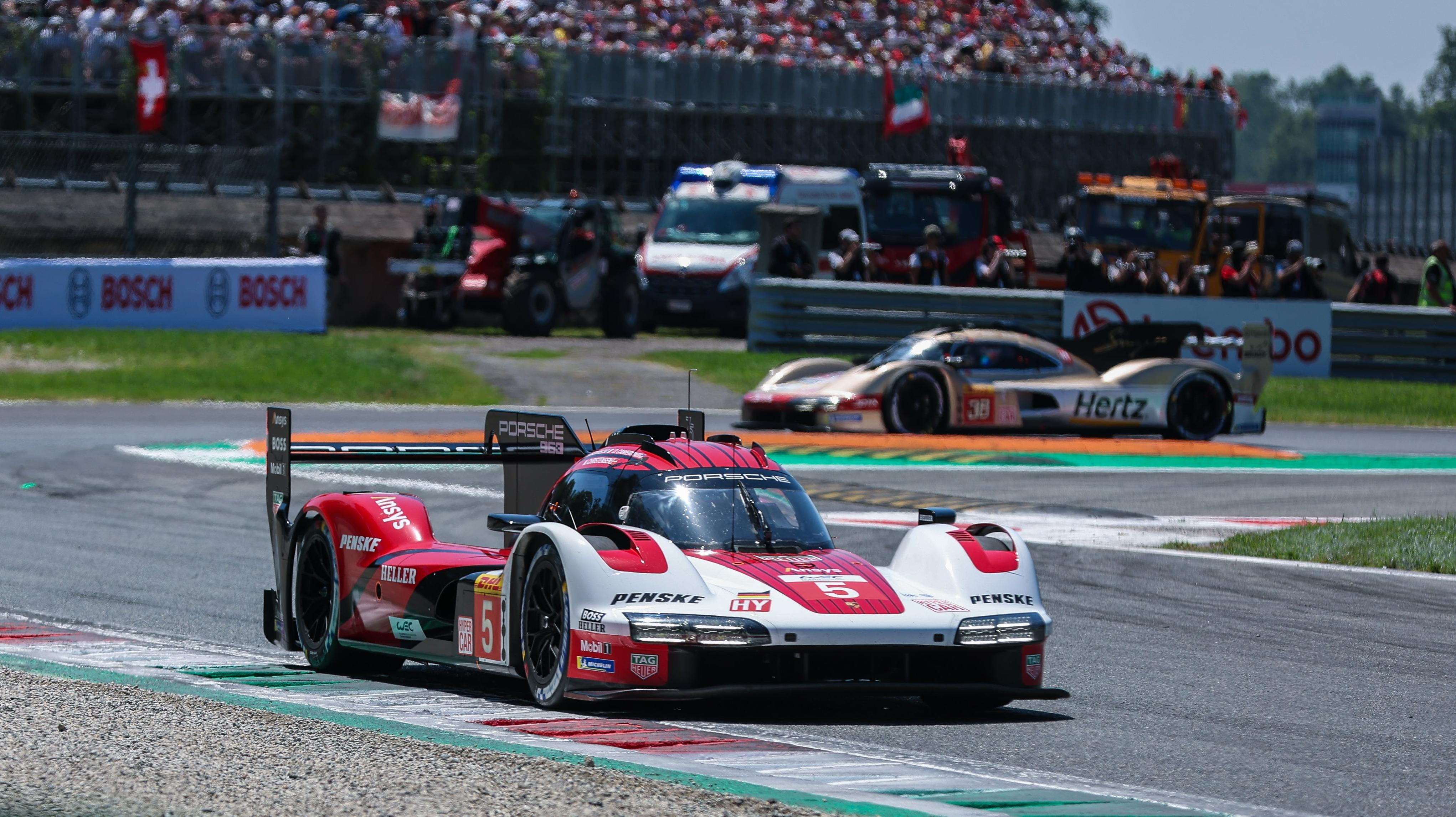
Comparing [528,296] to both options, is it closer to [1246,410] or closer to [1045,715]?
[1246,410]

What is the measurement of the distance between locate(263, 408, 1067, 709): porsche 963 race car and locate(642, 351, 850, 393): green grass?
14.6m

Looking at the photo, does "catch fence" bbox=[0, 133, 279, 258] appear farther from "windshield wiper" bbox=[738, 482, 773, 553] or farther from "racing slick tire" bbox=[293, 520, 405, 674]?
"windshield wiper" bbox=[738, 482, 773, 553]

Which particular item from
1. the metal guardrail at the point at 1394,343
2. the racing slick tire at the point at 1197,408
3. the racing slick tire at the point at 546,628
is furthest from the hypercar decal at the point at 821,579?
the metal guardrail at the point at 1394,343

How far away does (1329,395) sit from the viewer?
24109 mm

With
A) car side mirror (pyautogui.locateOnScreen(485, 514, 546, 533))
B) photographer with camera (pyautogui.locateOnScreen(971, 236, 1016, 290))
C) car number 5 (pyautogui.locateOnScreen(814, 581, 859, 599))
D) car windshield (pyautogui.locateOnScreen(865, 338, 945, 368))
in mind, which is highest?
photographer with camera (pyautogui.locateOnScreen(971, 236, 1016, 290))

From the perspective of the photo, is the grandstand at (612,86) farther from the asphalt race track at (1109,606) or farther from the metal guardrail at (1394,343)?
the metal guardrail at (1394,343)

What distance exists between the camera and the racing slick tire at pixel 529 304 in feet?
92.6

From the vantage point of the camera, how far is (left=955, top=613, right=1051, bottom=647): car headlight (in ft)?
23.2

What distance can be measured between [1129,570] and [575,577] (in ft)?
17.9

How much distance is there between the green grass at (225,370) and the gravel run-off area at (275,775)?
621 inches

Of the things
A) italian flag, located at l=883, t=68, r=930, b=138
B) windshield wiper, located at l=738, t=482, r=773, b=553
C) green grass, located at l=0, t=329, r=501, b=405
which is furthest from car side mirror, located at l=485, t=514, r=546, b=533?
italian flag, located at l=883, t=68, r=930, b=138

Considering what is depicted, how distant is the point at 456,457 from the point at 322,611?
39.1 inches

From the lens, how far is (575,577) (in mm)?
6965

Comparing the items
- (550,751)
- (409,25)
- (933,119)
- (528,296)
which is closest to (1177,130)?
(933,119)
